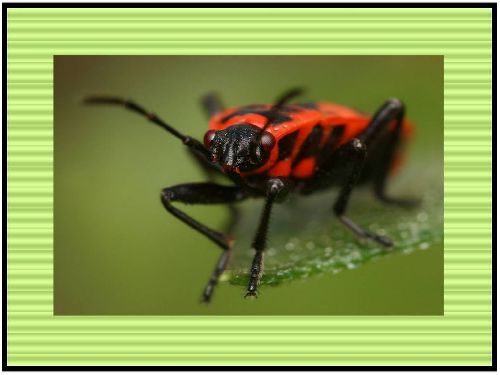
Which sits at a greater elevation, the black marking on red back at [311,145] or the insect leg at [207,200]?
the black marking on red back at [311,145]

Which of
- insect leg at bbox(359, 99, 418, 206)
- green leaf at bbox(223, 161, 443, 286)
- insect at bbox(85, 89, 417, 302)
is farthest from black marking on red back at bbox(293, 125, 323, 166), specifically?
insect leg at bbox(359, 99, 418, 206)

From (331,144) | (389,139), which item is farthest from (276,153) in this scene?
(389,139)

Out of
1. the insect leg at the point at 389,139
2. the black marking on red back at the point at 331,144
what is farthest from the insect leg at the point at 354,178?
the insect leg at the point at 389,139

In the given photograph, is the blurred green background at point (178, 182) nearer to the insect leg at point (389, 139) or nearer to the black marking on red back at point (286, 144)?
the insect leg at point (389, 139)

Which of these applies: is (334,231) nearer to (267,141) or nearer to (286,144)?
(286,144)

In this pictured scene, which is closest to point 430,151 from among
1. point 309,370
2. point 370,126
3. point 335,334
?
point 370,126

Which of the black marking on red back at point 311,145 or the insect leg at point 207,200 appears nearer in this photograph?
the insect leg at point 207,200

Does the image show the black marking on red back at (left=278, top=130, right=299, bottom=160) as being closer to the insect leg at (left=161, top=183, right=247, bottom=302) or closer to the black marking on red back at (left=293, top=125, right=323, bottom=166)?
the black marking on red back at (left=293, top=125, right=323, bottom=166)
